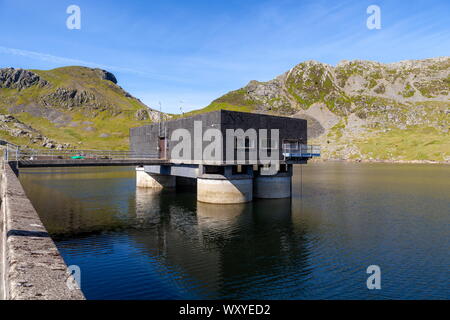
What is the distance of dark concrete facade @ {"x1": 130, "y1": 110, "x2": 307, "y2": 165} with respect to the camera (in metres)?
43.0

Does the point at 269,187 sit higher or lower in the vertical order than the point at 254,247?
higher

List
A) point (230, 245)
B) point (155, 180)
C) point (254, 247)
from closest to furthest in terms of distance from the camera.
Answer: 1. point (254, 247)
2. point (230, 245)
3. point (155, 180)

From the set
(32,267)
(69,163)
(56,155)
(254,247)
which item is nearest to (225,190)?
(254,247)

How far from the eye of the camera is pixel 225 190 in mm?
43938

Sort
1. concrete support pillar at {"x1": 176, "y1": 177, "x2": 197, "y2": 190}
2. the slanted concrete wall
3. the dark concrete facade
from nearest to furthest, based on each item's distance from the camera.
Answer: the slanted concrete wall
the dark concrete facade
concrete support pillar at {"x1": 176, "y1": 177, "x2": 197, "y2": 190}

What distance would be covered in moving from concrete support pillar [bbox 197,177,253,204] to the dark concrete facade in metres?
3.07

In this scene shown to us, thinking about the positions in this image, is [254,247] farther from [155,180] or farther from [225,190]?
[155,180]

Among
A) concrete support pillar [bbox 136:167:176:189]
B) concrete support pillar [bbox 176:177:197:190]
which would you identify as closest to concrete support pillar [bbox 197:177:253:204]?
concrete support pillar [bbox 136:167:176:189]

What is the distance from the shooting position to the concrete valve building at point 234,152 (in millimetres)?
43344

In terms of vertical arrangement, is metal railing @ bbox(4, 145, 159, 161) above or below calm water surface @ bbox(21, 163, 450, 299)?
above

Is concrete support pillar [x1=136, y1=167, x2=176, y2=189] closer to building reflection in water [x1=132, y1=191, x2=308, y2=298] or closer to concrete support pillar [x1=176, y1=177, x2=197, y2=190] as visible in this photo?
concrete support pillar [x1=176, y1=177, x2=197, y2=190]

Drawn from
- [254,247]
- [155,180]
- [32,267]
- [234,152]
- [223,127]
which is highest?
[223,127]

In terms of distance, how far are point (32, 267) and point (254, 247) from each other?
19489 mm

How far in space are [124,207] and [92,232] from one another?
1354cm
